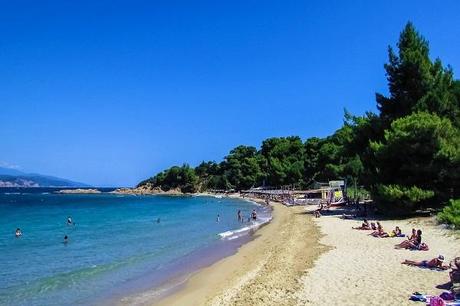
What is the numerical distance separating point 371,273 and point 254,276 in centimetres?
460

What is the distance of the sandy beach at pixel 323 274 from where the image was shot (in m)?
13.3

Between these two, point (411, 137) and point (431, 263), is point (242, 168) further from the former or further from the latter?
point (431, 263)

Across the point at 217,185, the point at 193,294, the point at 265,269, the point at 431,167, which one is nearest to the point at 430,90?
the point at 431,167

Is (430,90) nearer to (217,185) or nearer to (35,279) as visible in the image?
(35,279)

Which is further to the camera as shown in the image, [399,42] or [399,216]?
[399,42]

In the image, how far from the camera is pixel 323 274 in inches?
640

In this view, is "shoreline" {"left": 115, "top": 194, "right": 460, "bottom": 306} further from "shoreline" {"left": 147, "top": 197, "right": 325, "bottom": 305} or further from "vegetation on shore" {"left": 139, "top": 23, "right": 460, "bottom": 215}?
"vegetation on shore" {"left": 139, "top": 23, "right": 460, "bottom": 215}

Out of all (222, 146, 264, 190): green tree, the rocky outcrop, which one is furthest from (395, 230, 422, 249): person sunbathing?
the rocky outcrop

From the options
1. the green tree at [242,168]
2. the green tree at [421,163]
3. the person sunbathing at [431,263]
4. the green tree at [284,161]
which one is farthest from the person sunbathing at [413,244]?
the green tree at [242,168]

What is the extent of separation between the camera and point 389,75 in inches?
1495

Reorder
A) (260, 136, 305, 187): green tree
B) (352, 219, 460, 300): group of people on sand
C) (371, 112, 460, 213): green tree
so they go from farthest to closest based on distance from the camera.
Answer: (260, 136, 305, 187): green tree
(371, 112, 460, 213): green tree
(352, 219, 460, 300): group of people on sand

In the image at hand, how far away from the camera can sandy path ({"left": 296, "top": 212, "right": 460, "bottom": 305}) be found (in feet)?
42.1

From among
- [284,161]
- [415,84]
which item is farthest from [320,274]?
[284,161]

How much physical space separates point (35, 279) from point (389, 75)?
30811 mm
